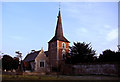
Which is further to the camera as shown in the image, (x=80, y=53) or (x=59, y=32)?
(x=59, y=32)

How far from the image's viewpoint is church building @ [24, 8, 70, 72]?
45.7 m

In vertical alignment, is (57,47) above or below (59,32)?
below

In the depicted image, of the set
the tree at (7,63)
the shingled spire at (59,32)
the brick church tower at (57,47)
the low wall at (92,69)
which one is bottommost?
the low wall at (92,69)

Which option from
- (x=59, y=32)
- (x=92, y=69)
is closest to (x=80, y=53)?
(x=92, y=69)

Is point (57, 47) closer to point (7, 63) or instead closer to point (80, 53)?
point (80, 53)

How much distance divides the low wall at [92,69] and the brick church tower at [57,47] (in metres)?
12.7

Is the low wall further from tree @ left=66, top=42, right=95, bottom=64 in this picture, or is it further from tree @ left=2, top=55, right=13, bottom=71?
tree @ left=2, top=55, right=13, bottom=71

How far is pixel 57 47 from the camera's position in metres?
48.3

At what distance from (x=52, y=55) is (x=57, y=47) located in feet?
9.43

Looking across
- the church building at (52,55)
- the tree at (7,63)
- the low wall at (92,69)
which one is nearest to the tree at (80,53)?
the low wall at (92,69)

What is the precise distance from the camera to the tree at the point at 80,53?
36844 mm

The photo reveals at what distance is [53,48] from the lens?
49.4 metres

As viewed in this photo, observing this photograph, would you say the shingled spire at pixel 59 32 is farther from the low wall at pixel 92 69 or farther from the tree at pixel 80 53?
the low wall at pixel 92 69

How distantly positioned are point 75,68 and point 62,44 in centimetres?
1848
